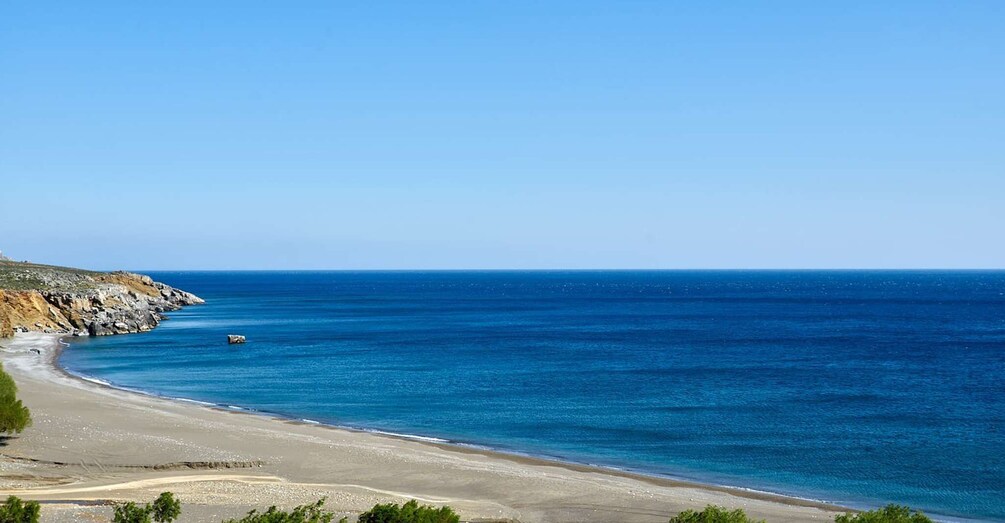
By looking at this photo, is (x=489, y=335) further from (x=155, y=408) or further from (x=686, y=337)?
(x=155, y=408)

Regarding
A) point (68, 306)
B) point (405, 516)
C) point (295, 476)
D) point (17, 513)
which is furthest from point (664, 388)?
point (68, 306)

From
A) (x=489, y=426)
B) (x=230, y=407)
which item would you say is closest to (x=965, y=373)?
(x=489, y=426)

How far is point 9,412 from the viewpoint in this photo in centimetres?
3678

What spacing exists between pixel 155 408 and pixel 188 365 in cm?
2307

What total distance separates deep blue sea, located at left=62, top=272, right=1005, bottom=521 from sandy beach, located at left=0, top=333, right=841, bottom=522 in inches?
136

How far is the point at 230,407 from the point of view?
52719 mm

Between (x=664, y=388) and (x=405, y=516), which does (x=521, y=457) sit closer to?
(x=405, y=516)

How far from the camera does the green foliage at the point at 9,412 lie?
36.7 m

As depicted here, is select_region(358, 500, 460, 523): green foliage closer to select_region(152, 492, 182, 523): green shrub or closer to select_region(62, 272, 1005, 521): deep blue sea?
select_region(152, 492, 182, 523): green shrub

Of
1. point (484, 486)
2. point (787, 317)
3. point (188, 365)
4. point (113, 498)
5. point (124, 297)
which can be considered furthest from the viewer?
point (787, 317)

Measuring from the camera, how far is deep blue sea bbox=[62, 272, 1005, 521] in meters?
37.8

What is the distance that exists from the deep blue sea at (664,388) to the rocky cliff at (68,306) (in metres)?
4.19

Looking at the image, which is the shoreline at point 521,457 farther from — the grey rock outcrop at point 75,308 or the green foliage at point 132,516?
the grey rock outcrop at point 75,308

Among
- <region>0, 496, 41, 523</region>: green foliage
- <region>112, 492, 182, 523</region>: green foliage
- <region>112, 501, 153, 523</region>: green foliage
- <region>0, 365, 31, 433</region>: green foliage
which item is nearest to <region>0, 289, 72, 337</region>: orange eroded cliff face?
<region>0, 365, 31, 433</region>: green foliage
